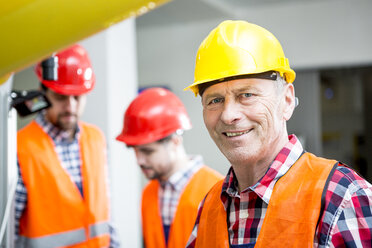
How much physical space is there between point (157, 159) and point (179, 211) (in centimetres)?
42

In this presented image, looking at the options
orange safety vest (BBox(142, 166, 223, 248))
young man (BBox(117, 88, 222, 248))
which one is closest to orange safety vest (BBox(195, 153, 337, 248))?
orange safety vest (BBox(142, 166, 223, 248))

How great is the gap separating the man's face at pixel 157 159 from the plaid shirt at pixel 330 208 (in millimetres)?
1485

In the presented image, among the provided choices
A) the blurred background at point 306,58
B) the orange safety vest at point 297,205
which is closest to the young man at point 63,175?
the orange safety vest at point 297,205

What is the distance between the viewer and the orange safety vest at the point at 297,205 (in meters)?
1.38

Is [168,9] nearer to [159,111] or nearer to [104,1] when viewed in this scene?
[159,111]

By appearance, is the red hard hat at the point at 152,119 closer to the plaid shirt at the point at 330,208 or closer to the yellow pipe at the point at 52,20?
the plaid shirt at the point at 330,208

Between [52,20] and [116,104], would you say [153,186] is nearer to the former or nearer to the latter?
[116,104]

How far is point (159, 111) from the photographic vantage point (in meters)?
3.26

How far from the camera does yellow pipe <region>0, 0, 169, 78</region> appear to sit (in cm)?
120

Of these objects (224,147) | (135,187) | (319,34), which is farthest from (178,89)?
(224,147)

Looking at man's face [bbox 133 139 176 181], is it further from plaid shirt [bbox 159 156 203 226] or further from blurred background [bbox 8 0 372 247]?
blurred background [bbox 8 0 372 247]

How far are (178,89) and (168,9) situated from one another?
147 cm

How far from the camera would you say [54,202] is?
3.43 meters

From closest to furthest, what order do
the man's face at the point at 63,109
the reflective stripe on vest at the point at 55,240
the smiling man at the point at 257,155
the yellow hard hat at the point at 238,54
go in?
the smiling man at the point at 257,155, the yellow hard hat at the point at 238,54, the reflective stripe on vest at the point at 55,240, the man's face at the point at 63,109
